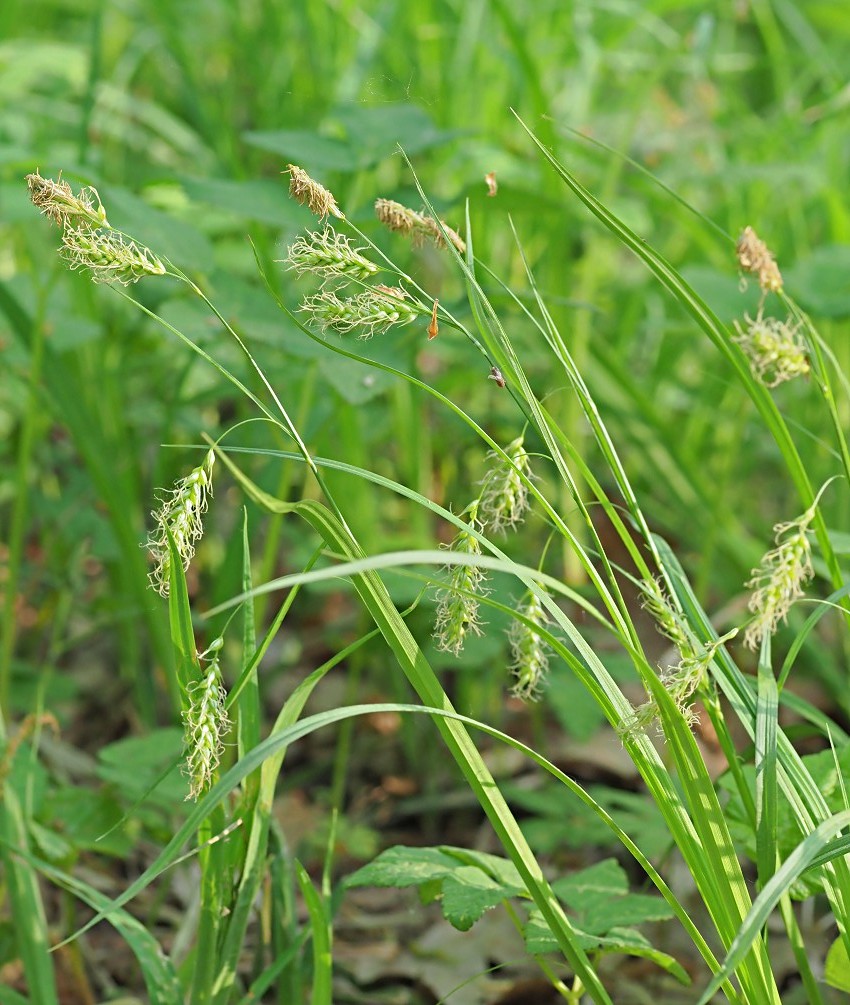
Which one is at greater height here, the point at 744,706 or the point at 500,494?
the point at 500,494

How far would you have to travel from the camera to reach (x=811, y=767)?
994 millimetres

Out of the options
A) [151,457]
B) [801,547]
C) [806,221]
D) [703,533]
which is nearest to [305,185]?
[801,547]

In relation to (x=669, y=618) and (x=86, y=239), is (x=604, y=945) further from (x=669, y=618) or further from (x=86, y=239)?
(x=86, y=239)

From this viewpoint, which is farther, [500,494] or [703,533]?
[703,533]

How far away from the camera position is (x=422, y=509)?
1932 millimetres

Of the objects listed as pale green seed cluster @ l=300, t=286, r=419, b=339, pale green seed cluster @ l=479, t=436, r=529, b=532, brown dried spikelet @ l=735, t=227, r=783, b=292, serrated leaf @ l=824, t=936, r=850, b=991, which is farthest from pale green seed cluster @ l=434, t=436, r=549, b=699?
serrated leaf @ l=824, t=936, r=850, b=991

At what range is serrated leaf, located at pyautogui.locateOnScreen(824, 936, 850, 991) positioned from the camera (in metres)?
0.90

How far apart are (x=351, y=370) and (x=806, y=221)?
1.64 m

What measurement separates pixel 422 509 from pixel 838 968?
1.14 metres

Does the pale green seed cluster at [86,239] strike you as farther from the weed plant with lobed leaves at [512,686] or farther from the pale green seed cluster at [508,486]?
the pale green seed cluster at [508,486]

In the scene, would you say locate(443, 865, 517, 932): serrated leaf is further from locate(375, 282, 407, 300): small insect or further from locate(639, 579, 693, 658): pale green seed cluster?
locate(375, 282, 407, 300): small insect

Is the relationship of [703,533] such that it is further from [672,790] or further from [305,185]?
[305,185]

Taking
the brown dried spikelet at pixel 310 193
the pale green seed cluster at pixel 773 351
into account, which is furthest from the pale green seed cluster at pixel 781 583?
the brown dried spikelet at pixel 310 193

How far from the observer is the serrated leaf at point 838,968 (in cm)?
90
